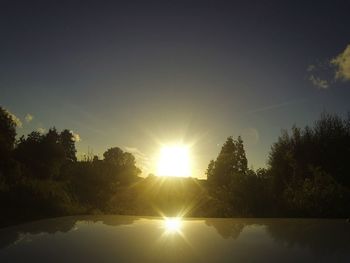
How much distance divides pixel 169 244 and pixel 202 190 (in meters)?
29.1

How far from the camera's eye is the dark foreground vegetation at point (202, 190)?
586 inches

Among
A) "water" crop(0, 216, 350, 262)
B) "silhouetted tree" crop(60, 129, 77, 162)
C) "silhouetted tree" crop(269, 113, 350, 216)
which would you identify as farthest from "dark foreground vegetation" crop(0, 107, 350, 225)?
"silhouetted tree" crop(60, 129, 77, 162)

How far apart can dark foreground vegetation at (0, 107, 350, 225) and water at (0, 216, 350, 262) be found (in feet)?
18.0

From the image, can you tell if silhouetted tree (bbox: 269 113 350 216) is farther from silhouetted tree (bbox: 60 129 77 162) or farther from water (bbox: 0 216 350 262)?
silhouetted tree (bbox: 60 129 77 162)

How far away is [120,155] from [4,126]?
44434 mm

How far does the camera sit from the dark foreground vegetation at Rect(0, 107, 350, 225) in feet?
48.8

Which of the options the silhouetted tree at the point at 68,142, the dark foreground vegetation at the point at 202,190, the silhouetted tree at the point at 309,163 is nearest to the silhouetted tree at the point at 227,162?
the dark foreground vegetation at the point at 202,190

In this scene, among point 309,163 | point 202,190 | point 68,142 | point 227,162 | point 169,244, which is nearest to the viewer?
point 169,244

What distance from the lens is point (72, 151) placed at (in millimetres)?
84938

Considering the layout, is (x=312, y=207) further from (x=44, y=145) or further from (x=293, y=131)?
(x=44, y=145)

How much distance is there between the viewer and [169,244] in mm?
4676

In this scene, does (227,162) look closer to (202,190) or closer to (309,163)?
(202,190)

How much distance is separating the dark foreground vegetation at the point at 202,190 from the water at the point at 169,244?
5476 millimetres

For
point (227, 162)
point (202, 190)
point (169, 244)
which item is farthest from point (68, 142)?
point (169, 244)
